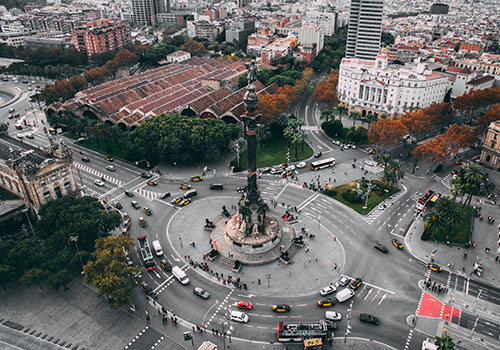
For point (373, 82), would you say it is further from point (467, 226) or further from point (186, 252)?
point (186, 252)

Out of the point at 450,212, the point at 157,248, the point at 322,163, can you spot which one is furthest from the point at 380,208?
the point at 157,248

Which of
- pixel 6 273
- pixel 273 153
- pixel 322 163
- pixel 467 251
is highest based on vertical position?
pixel 6 273

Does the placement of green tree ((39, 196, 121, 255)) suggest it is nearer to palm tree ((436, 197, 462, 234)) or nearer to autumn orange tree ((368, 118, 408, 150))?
palm tree ((436, 197, 462, 234))

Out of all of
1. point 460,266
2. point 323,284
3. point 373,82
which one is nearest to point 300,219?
point 323,284

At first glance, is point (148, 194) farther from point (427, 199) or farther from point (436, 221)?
point (427, 199)

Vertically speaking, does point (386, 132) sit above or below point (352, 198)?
above

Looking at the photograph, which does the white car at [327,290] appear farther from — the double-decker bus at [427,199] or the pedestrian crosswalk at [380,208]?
the double-decker bus at [427,199]
